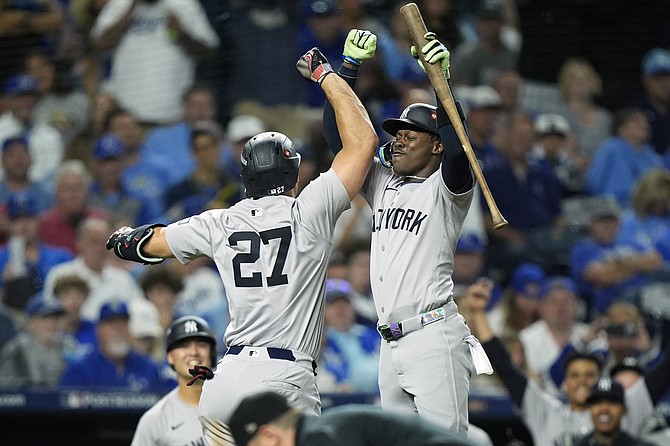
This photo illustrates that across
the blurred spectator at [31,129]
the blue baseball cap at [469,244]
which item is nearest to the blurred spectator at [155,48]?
the blurred spectator at [31,129]

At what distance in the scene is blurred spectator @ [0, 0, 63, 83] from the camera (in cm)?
1130

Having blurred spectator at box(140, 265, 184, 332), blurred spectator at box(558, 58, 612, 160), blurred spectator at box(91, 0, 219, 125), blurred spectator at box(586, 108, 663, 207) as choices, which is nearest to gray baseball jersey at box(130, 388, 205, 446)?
blurred spectator at box(140, 265, 184, 332)

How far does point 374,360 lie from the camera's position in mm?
8578

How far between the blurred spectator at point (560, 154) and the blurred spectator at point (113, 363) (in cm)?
393

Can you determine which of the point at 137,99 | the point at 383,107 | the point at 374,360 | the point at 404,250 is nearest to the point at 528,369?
the point at 374,360

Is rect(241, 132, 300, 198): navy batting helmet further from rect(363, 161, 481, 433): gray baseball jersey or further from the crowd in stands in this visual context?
the crowd in stands

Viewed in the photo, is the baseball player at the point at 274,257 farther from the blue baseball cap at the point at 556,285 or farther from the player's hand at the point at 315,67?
the blue baseball cap at the point at 556,285

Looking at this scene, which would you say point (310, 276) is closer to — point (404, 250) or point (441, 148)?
point (404, 250)

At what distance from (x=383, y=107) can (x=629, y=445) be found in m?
4.21

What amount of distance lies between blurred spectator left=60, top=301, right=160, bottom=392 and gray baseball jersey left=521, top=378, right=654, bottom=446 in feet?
7.67

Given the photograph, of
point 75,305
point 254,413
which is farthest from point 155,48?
point 254,413

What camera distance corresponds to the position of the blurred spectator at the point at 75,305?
878 cm

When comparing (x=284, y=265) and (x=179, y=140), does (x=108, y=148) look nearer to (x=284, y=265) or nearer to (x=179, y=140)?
(x=179, y=140)

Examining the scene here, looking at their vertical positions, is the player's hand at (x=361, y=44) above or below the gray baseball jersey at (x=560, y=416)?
above
